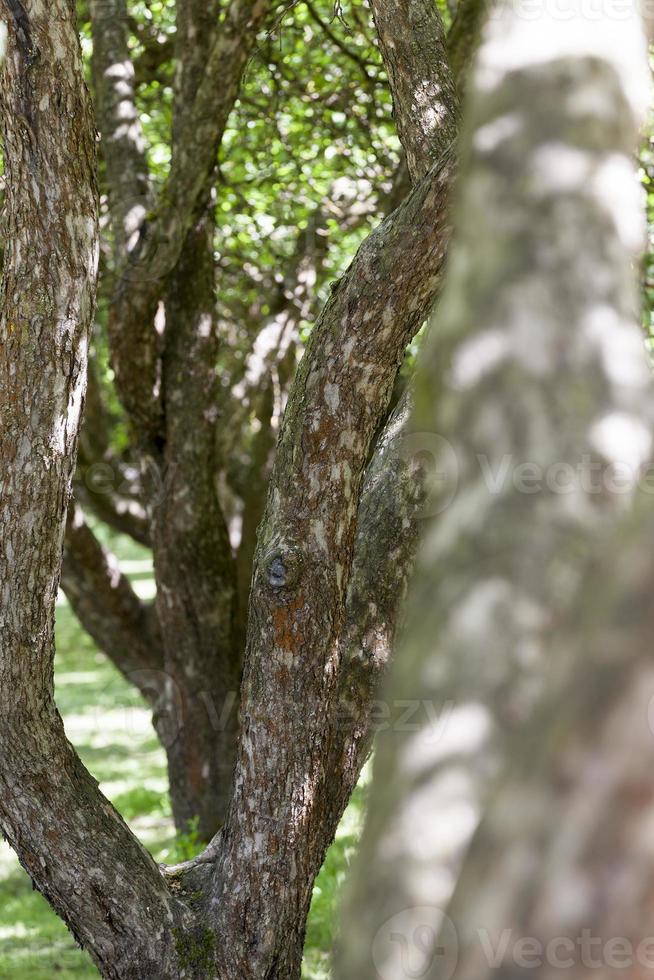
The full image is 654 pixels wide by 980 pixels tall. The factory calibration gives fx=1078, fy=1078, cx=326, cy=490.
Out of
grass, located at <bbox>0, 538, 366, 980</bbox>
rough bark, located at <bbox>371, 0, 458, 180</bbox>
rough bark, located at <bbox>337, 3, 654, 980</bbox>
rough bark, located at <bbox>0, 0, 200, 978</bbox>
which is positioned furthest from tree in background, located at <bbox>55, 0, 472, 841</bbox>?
rough bark, located at <bbox>337, 3, 654, 980</bbox>

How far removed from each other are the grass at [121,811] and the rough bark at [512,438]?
1.07 metres

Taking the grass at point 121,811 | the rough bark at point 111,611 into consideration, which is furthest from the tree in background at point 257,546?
the rough bark at point 111,611

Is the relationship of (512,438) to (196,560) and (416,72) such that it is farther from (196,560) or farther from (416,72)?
(196,560)

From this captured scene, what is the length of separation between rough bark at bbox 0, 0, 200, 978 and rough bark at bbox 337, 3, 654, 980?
54.5 inches

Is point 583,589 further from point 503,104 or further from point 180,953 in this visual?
point 180,953

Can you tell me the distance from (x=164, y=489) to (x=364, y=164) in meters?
2.63

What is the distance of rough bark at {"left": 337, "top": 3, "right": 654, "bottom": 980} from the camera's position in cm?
123

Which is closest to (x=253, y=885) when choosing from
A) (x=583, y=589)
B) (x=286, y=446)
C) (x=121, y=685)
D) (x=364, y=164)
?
(x=286, y=446)

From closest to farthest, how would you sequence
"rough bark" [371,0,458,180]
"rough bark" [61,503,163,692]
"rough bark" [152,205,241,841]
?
"rough bark" [371,0,458,180] < "rough bark" [152,205,241,841] < "rough bark" [61,503,163,692]

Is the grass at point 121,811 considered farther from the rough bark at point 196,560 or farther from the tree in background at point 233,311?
the tree in background at point 233,311

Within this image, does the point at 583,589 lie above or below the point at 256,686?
above

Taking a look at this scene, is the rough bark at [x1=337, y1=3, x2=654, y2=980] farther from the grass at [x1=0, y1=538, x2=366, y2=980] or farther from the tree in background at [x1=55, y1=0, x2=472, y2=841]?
the tree in background at [x1=55, y1=0, x2=472, y2=841]

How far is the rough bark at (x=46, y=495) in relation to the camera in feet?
8.40

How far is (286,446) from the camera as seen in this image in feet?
8.92
